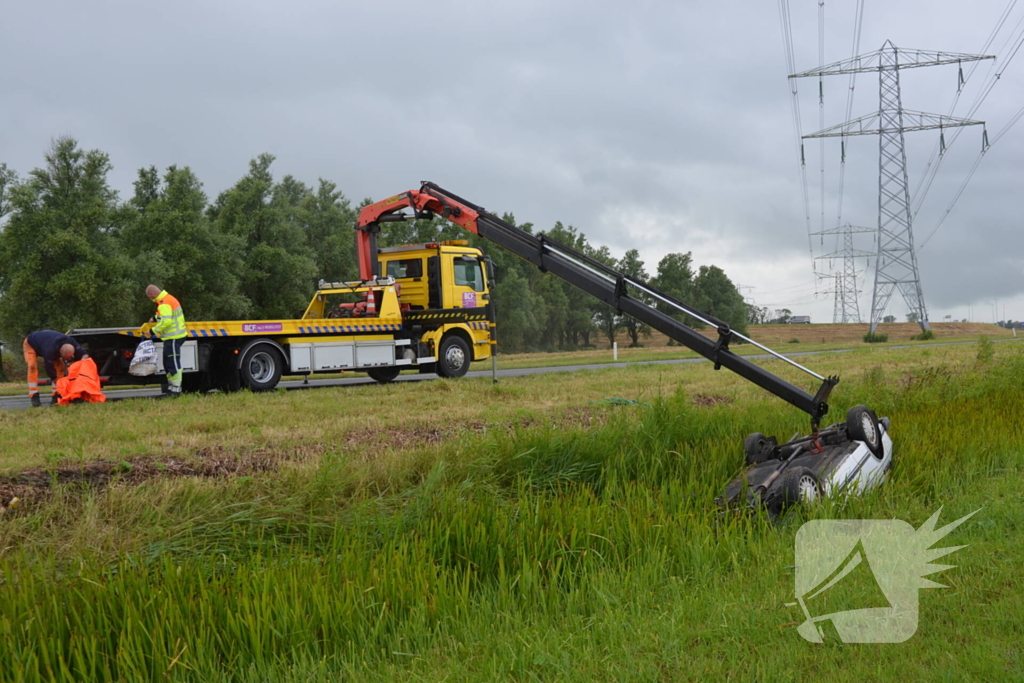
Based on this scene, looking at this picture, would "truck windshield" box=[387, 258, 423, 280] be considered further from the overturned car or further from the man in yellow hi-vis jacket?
the overturned car

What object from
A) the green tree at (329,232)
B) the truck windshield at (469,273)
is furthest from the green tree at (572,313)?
the truck windshield at (469,273)

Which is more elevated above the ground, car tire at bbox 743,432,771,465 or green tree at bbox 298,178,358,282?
green tree at bbox 298,178,358,282

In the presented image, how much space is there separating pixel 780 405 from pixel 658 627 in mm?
7076

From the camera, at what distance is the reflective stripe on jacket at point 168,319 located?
1341 centimetres

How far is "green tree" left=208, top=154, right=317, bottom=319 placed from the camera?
144 feet

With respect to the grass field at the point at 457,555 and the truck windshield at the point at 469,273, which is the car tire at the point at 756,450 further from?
the truck windshield at the point at 469,273

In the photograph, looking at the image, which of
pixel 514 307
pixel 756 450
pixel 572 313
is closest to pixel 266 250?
pixel 514 307

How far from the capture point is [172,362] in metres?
13.7

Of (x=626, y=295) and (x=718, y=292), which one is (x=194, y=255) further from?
(x=718, y=292)

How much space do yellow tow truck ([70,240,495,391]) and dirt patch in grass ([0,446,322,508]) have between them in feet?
23.9

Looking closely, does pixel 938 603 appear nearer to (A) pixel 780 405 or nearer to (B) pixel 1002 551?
(B) pixel 1002 551

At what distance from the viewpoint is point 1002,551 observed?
14.2 feet

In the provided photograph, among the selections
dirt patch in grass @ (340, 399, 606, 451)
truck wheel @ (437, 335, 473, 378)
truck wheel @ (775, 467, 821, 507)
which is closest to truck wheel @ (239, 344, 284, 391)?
truck wheel @ (437, 335, 473, 378)

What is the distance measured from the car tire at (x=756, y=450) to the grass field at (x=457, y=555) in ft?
0.73
